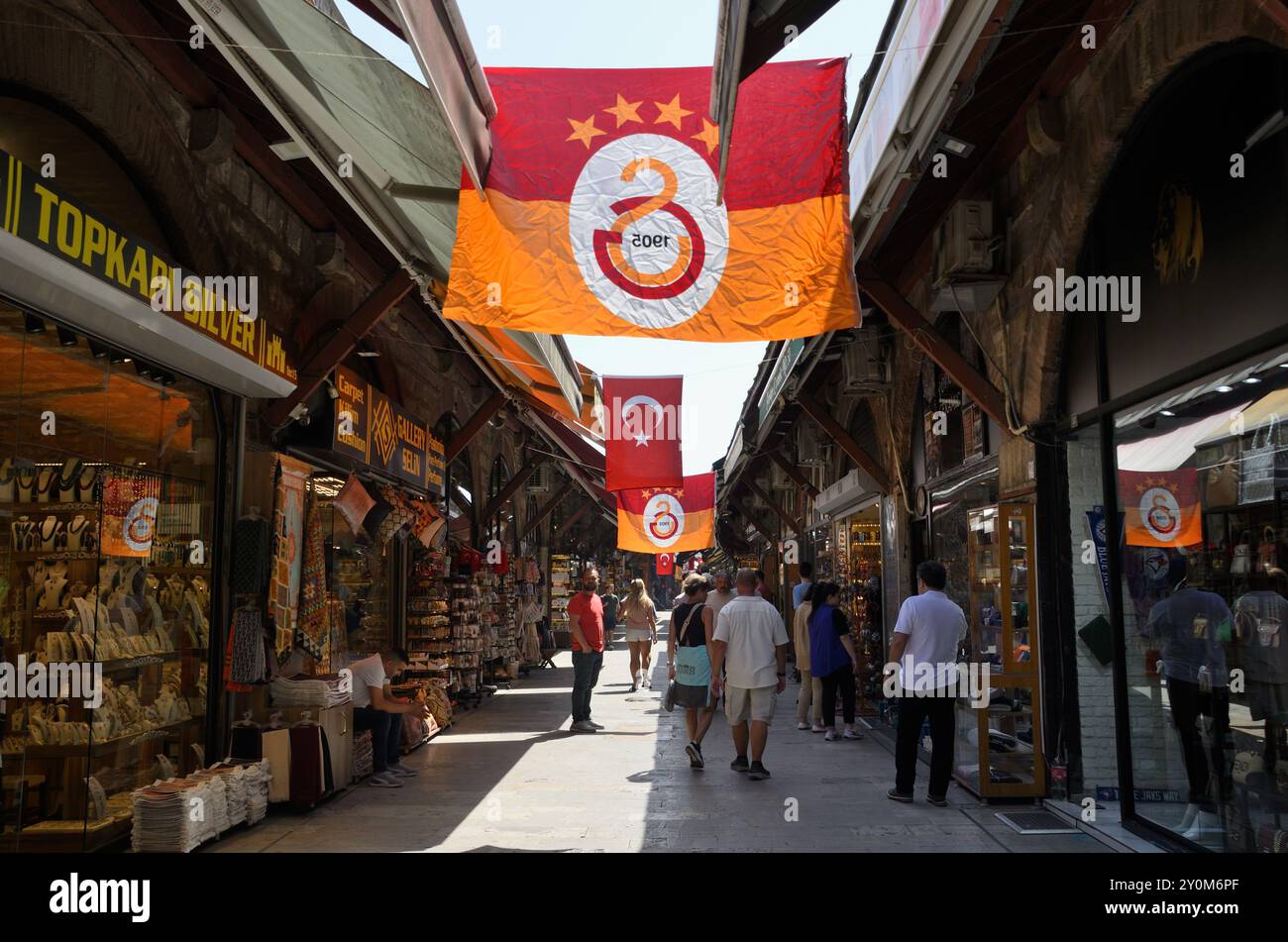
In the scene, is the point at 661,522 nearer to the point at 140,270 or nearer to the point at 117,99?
the point at 117,99

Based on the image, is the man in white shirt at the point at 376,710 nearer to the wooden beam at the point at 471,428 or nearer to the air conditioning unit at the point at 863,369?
the wooden beam at the point at 471,428

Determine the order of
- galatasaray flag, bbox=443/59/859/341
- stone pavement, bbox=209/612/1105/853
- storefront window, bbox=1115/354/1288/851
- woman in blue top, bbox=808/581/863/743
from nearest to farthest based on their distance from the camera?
1. storefront window, bbox=1115/354/1288/851
2. galatasaray flag, bbox=443/59/859/341
3. stone pavement, bbox=209/612/1105/853
4. woman in blue top, bbox=808/581/863/743

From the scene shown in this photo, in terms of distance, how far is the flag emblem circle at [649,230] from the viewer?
5184mm

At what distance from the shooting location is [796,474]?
55.9 ft

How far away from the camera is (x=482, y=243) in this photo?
5.24 m

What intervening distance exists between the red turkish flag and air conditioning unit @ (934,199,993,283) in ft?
19.2

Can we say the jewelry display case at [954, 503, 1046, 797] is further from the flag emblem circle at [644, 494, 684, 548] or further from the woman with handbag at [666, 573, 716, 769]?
the flag emblem circle at [644, 494, 684, 548]

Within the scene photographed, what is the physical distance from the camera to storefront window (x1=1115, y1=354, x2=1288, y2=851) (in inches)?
181

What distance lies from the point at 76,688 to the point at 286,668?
6.77 ft

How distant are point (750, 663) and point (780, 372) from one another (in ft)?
17.5
